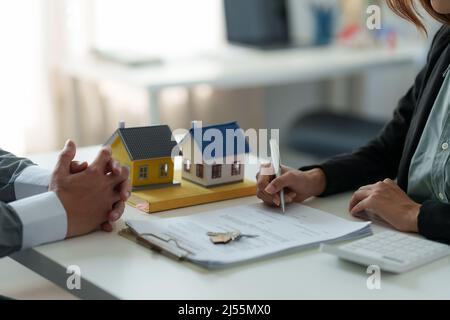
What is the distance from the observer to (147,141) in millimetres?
1519

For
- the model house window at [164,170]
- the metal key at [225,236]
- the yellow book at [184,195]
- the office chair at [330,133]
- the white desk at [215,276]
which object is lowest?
the office chair at [330,133]

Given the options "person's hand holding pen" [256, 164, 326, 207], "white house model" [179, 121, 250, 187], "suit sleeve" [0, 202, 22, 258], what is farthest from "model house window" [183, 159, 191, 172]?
"suit sleeve" [0, 202, 22, 258]

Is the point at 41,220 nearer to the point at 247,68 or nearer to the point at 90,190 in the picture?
the point at 90,190

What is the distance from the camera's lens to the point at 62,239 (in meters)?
1.31

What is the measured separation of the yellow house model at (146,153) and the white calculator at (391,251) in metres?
0.41

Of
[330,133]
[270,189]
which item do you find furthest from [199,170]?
[330,133]

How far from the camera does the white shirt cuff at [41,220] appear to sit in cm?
129

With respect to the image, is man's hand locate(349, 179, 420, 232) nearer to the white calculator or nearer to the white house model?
the white calculator

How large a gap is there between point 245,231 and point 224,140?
25 centimetres

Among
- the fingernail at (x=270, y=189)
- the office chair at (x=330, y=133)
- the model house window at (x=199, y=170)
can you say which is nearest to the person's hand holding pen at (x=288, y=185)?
the fingernail at (x=270, y=189)

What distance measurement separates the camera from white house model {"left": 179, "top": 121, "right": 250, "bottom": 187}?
1.51 metres

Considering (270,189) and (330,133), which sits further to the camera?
(330,133)

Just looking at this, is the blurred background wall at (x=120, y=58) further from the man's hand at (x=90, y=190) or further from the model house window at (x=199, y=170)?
the man's hand at (x=90, y=190)

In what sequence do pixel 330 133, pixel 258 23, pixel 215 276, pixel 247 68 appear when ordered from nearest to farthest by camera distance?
pixel 215 276 < pixel 247 68 < pixel 330 133 < pixel 258 23
